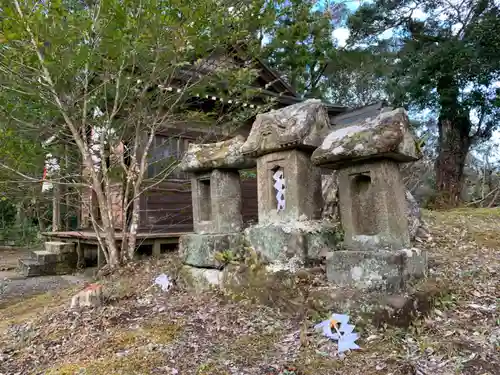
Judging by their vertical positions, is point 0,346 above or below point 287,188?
below

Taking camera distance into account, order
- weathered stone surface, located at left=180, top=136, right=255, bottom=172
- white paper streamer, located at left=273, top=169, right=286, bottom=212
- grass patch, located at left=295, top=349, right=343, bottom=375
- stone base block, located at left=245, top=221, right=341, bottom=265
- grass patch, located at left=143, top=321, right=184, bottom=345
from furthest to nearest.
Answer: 1. weathered stone surface, located at left=180, top=136, right=255, bottom=172
2. white paper streamer, located at left=273, top=169, right=286, bottom=212
3. stone base block, located at left=245, top=221, right=341, bottom=265
4. grass patch, located at left=143, top=321, right=184, bottom=345
5. grass patch, located at left=295, top=349, right=343, bottom=375

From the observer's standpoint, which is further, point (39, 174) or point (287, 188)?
point (39, 174)

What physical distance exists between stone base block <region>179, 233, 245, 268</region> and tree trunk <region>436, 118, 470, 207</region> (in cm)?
970

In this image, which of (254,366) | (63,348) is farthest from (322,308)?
(63,348)

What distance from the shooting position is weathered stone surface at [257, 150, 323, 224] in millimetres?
3021

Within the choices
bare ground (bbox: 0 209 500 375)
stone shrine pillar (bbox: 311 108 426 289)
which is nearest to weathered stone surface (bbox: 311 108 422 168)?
stone shrine pillar (bbox: 311 108 426 289)

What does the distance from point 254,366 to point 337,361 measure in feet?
1.61

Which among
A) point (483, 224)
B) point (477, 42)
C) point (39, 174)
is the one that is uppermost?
point (477, 42)

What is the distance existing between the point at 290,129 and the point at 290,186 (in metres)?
0.46

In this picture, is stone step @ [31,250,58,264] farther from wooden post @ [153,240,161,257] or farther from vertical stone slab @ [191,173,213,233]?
vertical stone slab @ [191,173,213,233]

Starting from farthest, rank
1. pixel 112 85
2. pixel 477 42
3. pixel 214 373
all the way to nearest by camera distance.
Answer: pixel 477 42 → pixel 112 85 → pixel 214 373

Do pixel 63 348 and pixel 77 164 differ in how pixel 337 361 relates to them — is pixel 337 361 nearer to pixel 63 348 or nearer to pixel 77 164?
pixel 63 348

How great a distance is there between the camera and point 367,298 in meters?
2.47

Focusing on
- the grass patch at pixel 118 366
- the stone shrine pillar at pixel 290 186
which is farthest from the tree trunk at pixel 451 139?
the grass patch at pixel 118 366
